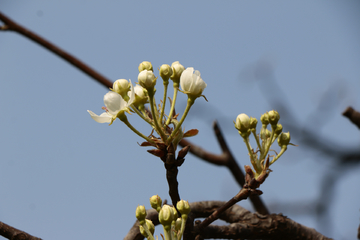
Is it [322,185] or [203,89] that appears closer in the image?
[203,89]

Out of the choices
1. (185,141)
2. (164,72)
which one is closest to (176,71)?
(164,72)

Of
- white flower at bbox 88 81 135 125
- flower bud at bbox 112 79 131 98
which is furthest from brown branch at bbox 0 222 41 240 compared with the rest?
flower bud at bbox 112 79 131 98

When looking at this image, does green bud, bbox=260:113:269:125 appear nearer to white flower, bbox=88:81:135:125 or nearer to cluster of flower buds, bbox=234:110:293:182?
cluster of flower buds, bbox=234:110:293:182

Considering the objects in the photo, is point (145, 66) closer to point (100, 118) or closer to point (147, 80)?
point (147, 80)

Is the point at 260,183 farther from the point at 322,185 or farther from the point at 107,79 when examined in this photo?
the point at 107,79

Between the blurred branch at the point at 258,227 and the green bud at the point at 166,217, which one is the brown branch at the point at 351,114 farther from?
the green bud at the point at 166,217

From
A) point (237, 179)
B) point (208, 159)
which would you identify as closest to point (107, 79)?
point (208, 159)
